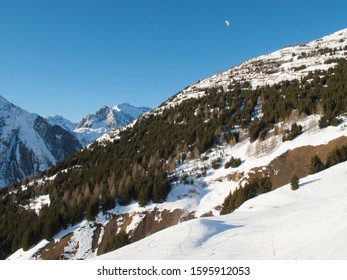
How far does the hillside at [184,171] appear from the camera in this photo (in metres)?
36.3

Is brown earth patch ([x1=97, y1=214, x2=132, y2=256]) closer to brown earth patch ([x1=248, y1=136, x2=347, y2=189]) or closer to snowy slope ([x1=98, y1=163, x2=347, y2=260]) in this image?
brown earth patch ([x1=248, y1=136, x2=347, y2=189])

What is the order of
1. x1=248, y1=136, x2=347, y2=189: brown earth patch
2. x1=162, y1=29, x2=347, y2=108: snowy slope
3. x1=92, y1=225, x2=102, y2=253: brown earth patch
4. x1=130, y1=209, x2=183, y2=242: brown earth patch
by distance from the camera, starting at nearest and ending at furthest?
x1=248, y1=136, x2=347, y2=189: brown earth patch, x1=92, y1=225, x2=102, y2=253: brown earth patch, x1=130, y1=209, x2=183, y2=242: brown earth patch, x1=162, y1=29, x2=347, y2=108: snowy slope

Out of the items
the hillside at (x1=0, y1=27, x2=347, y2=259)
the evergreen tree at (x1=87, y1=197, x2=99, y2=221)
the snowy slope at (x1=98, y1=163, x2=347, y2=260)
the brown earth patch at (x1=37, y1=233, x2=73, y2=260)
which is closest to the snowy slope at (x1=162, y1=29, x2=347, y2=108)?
the hillside at (x1=0, y1=27, x2=347, y2=259)

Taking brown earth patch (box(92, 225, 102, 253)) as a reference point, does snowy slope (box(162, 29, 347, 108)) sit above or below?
above

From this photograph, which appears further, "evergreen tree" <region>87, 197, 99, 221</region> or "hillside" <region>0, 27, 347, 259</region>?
"evergreen tree" <region>87, 197, 99, 221</region>

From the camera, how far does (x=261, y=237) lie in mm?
15078

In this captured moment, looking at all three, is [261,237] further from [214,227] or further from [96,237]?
[96,237]

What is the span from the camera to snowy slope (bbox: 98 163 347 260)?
11.6m

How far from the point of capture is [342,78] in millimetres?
56000

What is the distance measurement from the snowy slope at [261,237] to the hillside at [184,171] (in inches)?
84.6

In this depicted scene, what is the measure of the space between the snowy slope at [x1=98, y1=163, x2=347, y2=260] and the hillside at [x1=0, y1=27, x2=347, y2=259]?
2148 millimetres

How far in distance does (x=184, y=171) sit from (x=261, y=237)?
3253cm

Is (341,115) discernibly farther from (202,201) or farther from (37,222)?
(37,222)

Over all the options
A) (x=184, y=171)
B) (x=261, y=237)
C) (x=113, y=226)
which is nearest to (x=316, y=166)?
(x=261, y=237)
